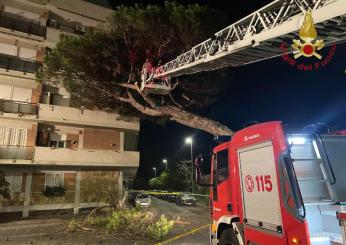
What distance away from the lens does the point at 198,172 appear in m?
6.05

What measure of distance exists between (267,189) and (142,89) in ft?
31.9

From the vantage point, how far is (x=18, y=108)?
2091 centimetres

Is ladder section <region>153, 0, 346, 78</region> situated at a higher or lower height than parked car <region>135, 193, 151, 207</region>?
higher

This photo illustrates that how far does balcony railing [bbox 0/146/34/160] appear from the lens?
778 inches

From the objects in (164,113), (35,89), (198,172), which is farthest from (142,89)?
(35,89)

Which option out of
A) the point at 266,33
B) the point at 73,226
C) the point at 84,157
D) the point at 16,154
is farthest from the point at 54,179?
the point at 266,33

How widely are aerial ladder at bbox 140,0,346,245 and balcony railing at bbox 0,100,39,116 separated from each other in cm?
1810

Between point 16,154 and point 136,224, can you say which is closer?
point 136,224

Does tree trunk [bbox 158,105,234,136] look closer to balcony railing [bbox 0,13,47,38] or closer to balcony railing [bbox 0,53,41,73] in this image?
balcony railing [bbox 0,53,41,73]

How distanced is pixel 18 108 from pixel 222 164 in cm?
1890

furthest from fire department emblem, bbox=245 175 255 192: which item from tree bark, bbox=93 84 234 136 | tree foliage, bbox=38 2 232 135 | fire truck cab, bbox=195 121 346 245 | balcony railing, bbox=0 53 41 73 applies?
balcony railing, bbox=0 53 41 73

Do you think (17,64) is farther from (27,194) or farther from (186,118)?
(186,118)

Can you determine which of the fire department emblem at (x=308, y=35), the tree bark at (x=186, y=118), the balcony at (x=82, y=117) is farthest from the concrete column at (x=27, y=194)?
the fire department emblem at (x=308, y=35)

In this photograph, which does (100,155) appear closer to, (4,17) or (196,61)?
(4,17)
